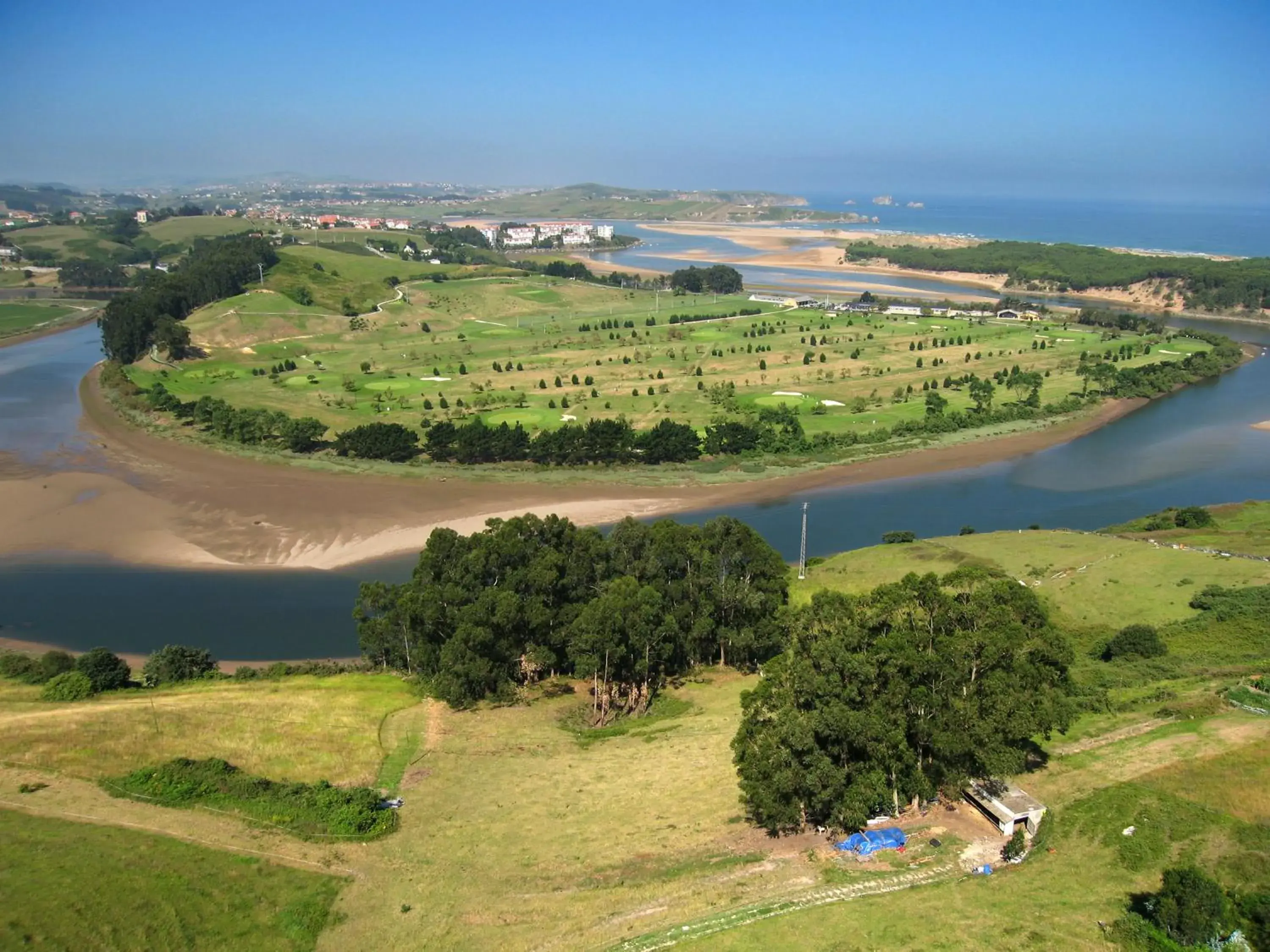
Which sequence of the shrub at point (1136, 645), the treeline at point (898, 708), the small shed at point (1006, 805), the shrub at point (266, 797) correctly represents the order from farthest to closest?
the shrub at point (1136, 645), the shrub at point (266, 797), the treeline at point (898, 708), the small shed at point (1006, 805)

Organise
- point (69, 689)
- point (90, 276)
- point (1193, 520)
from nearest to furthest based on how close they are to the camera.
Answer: point (69, 689), point (1193, 520), point (90, 276)

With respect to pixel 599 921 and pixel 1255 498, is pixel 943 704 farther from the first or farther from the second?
pixel 1255 498

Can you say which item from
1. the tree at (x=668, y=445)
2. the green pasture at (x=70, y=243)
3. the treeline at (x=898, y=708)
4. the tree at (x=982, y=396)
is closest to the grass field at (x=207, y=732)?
the treeline at (x=898, y=708)

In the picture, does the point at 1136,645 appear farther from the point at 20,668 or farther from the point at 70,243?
the point at 70,243

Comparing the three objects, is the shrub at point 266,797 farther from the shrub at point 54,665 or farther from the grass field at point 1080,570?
the grass field at point 1080,570

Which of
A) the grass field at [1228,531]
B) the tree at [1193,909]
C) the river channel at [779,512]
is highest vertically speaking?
the tree at [1193,909]

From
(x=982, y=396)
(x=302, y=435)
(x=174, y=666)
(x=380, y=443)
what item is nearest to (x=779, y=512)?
(x=380, y=443)
